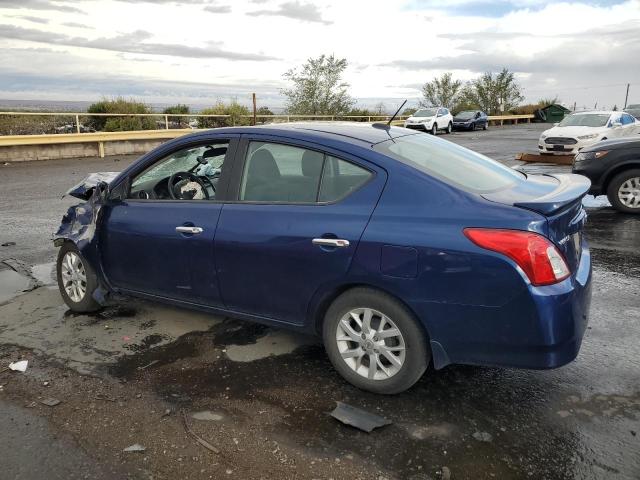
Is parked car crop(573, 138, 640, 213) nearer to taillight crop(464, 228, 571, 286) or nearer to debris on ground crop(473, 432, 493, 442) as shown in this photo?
taillight crop(464, 228, 571, 286)

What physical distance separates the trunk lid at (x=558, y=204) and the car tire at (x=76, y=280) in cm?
326

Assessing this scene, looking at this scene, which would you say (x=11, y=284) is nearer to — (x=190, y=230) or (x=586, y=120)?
(x=190, y=230)

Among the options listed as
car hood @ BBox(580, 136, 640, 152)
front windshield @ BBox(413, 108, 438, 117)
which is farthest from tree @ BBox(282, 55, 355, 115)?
car hood @ BBox(580, 136, 640, 152)

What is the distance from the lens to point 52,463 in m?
2.78

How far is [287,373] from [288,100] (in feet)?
124

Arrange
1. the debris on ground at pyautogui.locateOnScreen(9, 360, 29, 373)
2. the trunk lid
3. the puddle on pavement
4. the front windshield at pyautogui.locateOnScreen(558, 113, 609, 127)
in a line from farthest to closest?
the front windshield at pyautogui.locateOnScreen(558, 113, 609, 127)
the puddle on pavement
the debris on ground at pyautogui.locateOnScreen(9, 360, 29, 373)
the trunk lid

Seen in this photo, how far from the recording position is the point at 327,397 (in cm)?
337

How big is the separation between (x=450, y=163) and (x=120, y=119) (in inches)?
870

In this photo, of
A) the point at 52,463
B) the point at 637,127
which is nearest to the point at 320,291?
the point at 52,463

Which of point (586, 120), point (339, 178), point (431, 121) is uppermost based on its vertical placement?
point (339, 178)

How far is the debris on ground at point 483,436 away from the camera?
292cm

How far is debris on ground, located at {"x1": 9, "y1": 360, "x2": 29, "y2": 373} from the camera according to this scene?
12.4 ft

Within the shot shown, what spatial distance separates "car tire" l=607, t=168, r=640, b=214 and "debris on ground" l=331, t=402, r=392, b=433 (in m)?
7.28

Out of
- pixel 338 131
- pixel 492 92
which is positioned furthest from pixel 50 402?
pixel 492 92
